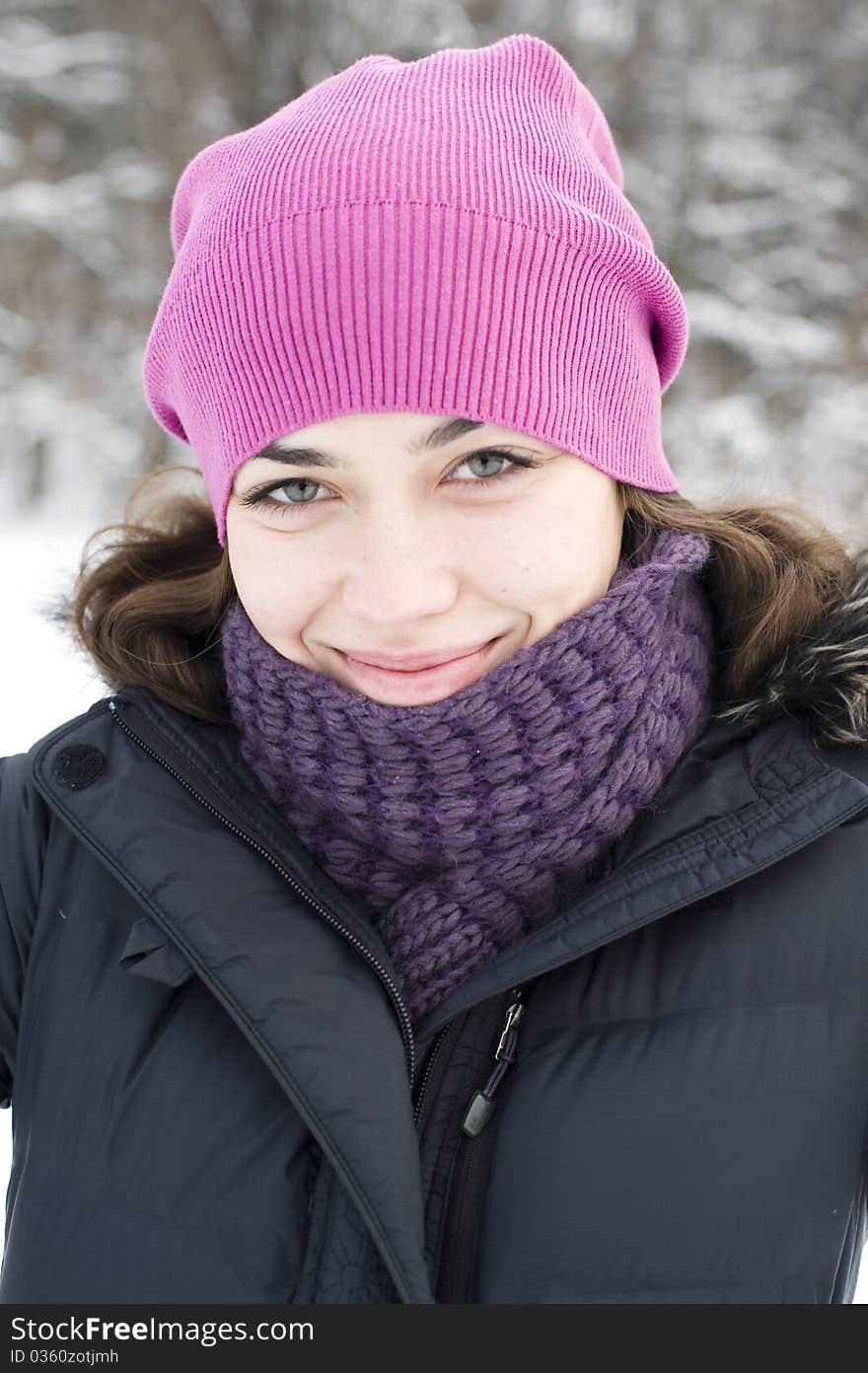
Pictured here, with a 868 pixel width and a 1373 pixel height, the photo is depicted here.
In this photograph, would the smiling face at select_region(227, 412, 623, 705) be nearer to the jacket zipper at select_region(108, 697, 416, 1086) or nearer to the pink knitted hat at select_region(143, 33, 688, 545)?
the pink knitted hat at select_region(143, 33, 688, 545)

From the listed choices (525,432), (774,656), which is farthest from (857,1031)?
(525,432)

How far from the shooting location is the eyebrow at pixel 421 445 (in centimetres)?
131

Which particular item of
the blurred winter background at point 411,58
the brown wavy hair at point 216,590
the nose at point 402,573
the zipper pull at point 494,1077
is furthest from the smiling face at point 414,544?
the blurred winter background at point 411,58

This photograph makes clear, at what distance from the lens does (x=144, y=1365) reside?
1240mm

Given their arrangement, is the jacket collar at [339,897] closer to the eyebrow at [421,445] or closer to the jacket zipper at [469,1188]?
the jacket zipper at [469,1188]

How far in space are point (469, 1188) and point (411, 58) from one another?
25.2ft

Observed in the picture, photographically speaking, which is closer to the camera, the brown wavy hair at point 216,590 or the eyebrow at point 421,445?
the eyebrow at point 421,445

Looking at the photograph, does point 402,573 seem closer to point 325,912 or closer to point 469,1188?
point 325,912

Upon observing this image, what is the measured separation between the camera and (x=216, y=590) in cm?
177

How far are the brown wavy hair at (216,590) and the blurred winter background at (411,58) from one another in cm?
556

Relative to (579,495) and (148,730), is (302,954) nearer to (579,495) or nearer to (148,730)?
(148,730)

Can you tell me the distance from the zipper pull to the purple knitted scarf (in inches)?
3.9

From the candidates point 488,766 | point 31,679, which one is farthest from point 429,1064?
point 31,679

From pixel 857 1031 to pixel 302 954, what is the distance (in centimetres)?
66
